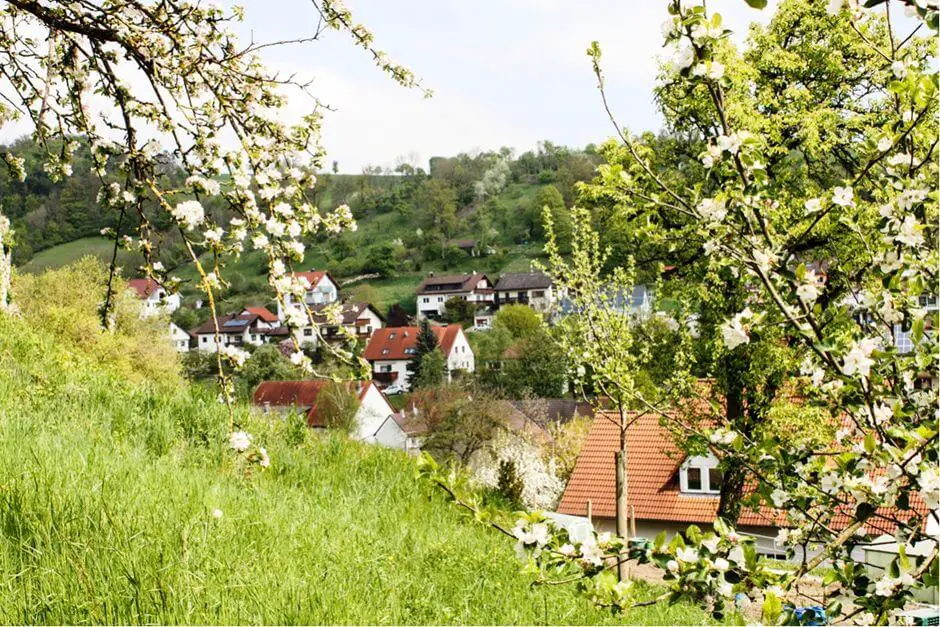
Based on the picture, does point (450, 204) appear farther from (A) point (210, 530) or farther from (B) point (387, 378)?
(A) point (210, 530)

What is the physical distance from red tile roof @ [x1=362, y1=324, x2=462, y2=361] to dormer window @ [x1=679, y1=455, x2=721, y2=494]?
49805 millimetres

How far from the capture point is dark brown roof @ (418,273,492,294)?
87688 millimetres

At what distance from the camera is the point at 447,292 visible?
87.7m

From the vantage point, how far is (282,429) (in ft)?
22.4

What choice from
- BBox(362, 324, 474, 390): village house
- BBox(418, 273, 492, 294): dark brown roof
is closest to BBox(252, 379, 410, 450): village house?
BBox(362, 324, 474, 390): village house

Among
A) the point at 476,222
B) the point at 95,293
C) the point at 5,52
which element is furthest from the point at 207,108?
the point at 476,222

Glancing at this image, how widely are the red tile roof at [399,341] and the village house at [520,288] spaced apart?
14.6 m

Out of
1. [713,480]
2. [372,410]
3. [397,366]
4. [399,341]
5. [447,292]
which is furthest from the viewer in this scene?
[447,292]

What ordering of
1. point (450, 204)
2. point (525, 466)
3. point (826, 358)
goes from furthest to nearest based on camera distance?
1. point (450, 204)
2. point (525, 466)
3. point (826, 358)

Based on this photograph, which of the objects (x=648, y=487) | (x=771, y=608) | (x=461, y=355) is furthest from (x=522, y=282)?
(x=771, y=608)

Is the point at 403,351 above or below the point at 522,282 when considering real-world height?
below

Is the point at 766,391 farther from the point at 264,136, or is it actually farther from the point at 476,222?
the point at 476,222

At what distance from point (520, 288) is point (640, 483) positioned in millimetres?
66555

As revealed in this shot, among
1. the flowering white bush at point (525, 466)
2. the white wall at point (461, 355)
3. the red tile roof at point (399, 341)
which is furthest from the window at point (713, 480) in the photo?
the white wall at point (461, 355)
